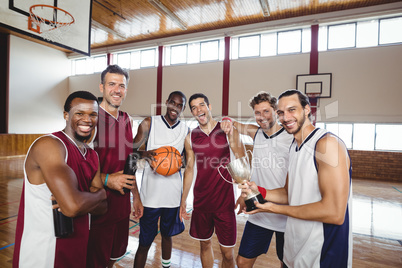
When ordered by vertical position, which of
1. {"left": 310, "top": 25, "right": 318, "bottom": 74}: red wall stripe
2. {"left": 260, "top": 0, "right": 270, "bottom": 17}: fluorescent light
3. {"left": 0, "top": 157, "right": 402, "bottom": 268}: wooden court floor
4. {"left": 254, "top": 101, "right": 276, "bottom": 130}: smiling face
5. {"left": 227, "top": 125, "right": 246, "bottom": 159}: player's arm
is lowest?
{"left": 0, "top": 157, "right": 402, "bottom": 268}: wooden court floor

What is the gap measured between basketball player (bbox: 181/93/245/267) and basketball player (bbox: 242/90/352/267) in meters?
0.68

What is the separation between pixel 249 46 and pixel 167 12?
10.9 feet

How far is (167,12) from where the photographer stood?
7.28 m

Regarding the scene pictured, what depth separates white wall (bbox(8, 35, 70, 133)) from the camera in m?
10.1

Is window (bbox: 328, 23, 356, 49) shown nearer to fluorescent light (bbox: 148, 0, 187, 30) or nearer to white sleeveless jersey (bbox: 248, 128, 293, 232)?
fluorescent light (bbox: 148, 0, 187, 30)

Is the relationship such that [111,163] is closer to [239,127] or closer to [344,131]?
[239,127]

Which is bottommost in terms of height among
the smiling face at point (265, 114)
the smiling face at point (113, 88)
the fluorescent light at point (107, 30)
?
the smiling face at point (265, 114)

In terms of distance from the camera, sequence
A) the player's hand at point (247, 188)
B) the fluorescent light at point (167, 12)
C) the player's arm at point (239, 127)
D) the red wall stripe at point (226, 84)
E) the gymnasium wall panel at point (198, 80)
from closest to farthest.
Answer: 1. the player's hand at point (247, 188)
2. the player's arm at point (239, 127)
3. the fluorescent light at point (167, 12)
4. the red wall stripe at point (226, 84)
5. the gymnasium wall panel at point (198, 80)

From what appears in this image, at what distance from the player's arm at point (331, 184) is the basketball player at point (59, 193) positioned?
3.96ft

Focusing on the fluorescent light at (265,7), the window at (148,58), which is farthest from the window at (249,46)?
the window at (148,58)

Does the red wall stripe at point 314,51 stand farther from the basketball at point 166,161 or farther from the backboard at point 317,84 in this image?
the basketball at point 166,161

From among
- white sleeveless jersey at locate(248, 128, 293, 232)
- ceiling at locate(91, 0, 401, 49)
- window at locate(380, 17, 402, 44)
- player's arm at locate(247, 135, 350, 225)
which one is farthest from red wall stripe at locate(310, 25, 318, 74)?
player's arm at locate(247, 135, 350, 225)

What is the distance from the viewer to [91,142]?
172 cm

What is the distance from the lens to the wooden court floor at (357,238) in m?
2.51
